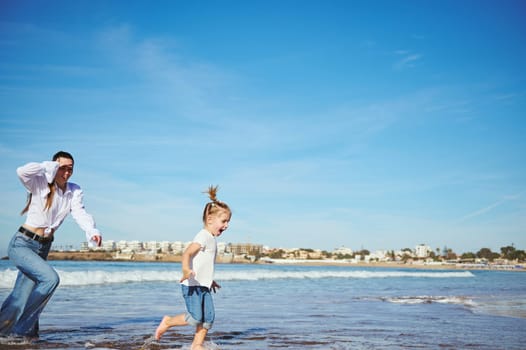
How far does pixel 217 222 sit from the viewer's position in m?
5.64

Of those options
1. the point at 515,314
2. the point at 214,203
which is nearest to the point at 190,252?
the point at 214,203

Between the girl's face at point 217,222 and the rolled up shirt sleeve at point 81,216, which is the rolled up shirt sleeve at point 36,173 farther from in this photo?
the girl's face at point 217,222

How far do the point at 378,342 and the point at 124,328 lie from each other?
3.67 m

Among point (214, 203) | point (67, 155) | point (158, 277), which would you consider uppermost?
point (67, 155)

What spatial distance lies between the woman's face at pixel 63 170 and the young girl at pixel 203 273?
66.6 inches

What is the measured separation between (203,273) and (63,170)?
6.70ft

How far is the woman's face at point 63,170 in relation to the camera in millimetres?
5953

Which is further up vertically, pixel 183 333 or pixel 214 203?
pixel 214 203

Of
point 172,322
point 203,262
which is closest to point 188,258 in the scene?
point 203,262

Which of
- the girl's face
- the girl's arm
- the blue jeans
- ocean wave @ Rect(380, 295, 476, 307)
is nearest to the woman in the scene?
the blue jeans

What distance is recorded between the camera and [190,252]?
5.33m

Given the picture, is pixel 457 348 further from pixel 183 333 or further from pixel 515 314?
pixel 515 314

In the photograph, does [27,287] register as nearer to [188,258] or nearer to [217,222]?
[188,258]

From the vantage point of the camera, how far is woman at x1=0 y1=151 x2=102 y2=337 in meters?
5.77
